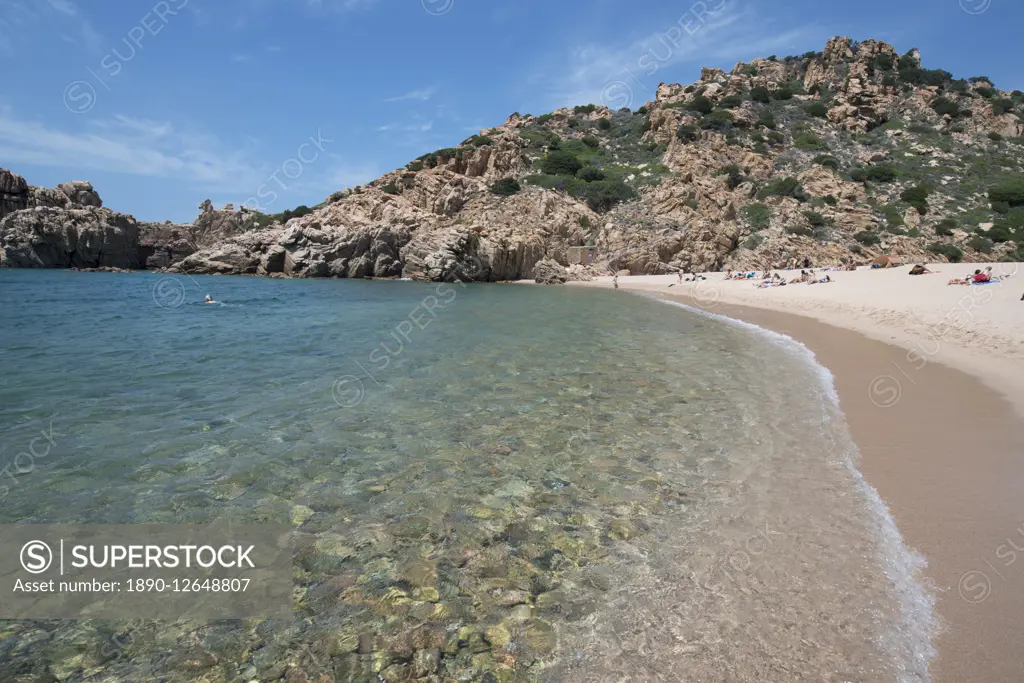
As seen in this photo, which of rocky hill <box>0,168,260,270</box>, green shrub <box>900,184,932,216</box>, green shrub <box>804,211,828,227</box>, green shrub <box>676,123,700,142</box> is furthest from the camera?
green shrub <box>676,123,700,142</box>

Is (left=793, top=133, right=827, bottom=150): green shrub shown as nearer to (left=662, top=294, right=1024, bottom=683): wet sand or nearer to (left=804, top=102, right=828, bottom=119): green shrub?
(left=804, top=102, right=828, bottom=119): green shrub

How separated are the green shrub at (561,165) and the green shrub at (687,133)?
1351 centimetres

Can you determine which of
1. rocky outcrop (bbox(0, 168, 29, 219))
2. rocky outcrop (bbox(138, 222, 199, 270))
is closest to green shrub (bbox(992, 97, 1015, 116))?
rocky outcrop (bbox(138, 222, 199, 270))

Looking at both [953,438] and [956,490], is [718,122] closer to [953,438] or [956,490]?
[953,438]

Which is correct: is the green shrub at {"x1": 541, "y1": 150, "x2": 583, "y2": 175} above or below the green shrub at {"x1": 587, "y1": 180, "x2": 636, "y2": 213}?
above

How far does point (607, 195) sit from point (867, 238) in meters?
25.5

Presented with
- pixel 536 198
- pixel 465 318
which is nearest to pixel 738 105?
pixel 536 198

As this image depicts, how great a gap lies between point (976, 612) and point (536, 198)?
56061 millimetres

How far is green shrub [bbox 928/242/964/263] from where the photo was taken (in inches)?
1618

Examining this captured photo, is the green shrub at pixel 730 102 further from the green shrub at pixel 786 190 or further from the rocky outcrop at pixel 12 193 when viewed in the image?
the rocky outcrop at pixel 12 193

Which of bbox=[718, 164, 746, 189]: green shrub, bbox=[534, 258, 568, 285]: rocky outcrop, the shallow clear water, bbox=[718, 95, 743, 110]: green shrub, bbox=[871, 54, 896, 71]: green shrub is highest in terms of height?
bbox=[871, 54, 896, 71]: green shrub

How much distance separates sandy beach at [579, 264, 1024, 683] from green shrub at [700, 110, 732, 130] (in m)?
56.5

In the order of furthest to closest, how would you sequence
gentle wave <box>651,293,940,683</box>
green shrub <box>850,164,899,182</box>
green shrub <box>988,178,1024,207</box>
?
1. green shrub <box>850,164,899,182</box>
2. green shrub <box>988,178,1024,207</box>
3. gentle wave <box>651,293,940,683</box>

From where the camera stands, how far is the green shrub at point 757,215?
48750 millimetres
